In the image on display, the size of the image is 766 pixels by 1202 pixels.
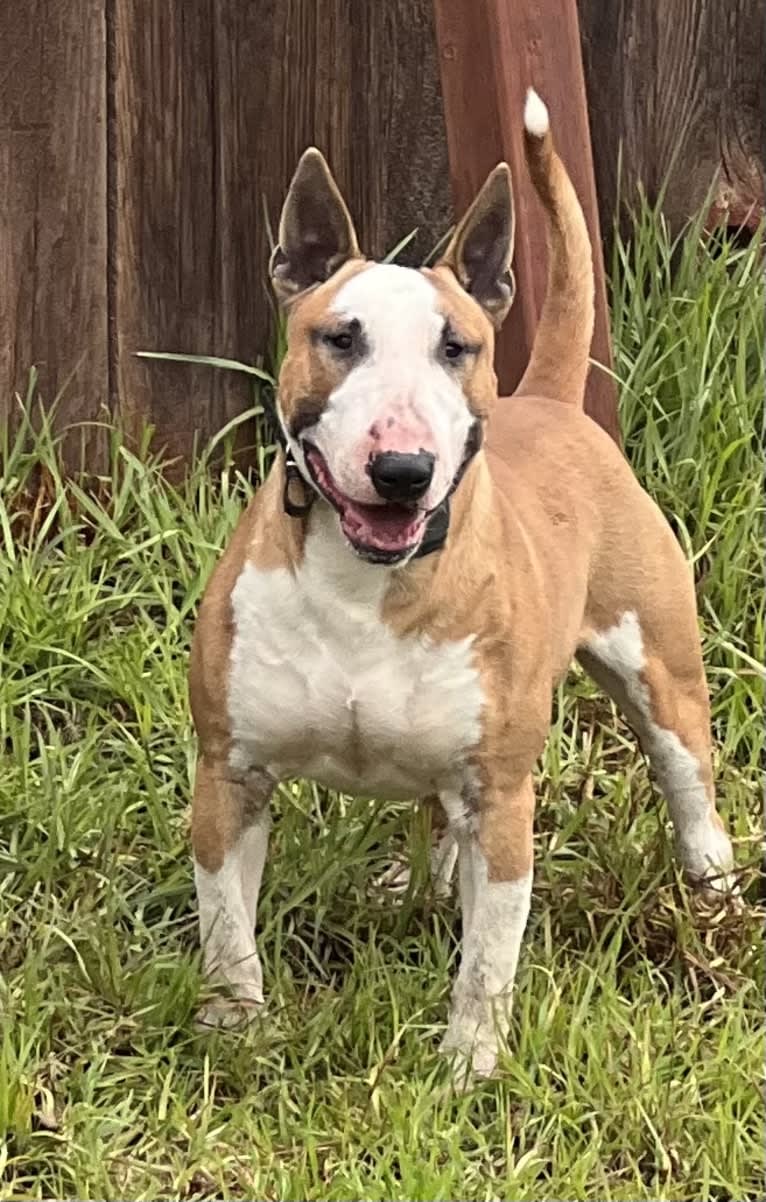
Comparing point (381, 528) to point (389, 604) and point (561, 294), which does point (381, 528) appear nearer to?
point (389, 604)

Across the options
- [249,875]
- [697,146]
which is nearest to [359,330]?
[249,875]

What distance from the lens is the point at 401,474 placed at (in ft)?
8.88

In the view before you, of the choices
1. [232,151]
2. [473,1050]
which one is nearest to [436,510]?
[473,1050]

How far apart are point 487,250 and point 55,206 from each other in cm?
151

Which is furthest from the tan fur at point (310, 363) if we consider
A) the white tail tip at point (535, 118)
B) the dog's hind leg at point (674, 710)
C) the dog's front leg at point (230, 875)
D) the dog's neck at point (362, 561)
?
the dog's hind leg at point (674, 710)

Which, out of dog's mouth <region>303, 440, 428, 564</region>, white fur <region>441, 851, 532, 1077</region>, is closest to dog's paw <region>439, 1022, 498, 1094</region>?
white fur <region>441, 851, 532, 1077</region>

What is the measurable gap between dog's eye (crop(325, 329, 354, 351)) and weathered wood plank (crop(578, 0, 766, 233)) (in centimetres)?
185

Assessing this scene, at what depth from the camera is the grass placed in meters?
3.05

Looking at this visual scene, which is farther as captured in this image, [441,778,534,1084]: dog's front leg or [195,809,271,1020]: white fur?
[195,809,271,1020]: white fur

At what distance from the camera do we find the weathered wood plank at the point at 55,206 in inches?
166

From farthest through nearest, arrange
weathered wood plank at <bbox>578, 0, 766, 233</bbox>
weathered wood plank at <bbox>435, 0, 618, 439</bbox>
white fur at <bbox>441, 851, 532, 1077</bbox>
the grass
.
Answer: weathered wood plank at <bbox>578, 0, 766, 233</bbox> → weathered wood plank at <bbox>435, 0, 618, 439</bbox> → white fur at <bbox>441, 851, 532, 1077</bbox> → the grass

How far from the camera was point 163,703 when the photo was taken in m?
3.95

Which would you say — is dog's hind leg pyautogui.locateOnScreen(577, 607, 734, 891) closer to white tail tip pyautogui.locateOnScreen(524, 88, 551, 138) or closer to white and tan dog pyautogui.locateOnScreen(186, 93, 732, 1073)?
white and tan dog pyautogui.locateOnScreen(186, 93, 732, 1073)

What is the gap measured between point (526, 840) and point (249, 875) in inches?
19.1
